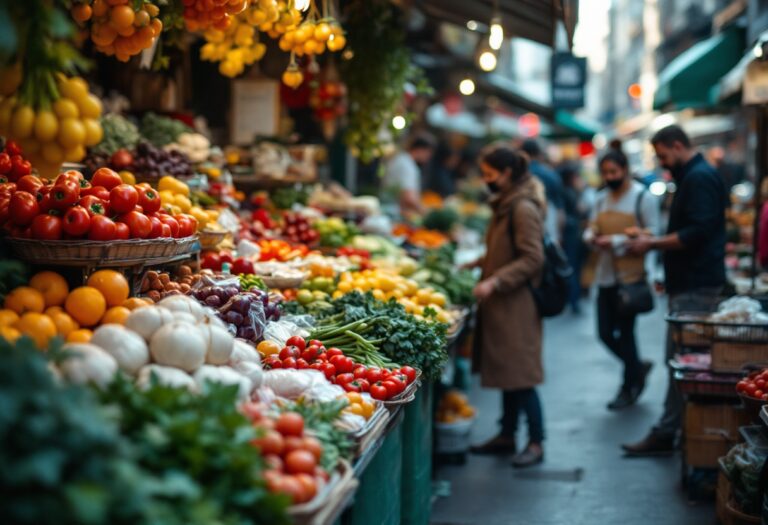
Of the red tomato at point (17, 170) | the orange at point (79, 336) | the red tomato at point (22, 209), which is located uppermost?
the red tomato at point (17, 170)

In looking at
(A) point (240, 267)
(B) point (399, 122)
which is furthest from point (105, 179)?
(B) point (399, 122)

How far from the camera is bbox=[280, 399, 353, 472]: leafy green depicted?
332cm

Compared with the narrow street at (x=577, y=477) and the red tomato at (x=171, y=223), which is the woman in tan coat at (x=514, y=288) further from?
the red tomato at (x=171, y=223)

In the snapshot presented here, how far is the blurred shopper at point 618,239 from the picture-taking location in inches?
327

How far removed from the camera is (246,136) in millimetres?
9359

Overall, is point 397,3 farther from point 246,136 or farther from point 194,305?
point 194,305

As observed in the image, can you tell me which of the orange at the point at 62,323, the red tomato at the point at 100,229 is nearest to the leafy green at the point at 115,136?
the red tomato at the point at 100,229

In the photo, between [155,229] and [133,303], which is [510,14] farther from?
[133,303]

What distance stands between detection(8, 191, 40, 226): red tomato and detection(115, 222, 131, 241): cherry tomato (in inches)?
14.8

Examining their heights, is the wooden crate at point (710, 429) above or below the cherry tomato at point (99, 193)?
below

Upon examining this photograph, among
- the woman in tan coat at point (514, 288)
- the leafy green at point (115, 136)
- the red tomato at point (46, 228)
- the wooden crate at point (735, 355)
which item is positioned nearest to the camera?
the red tomato at point (46, 228)

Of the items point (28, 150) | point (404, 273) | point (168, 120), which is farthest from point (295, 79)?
point (28, 150)

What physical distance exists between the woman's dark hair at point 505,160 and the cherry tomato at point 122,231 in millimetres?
3471

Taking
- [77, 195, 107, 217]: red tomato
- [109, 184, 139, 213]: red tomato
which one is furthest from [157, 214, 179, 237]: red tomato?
[77, 195, 107, 217]: red tomato
